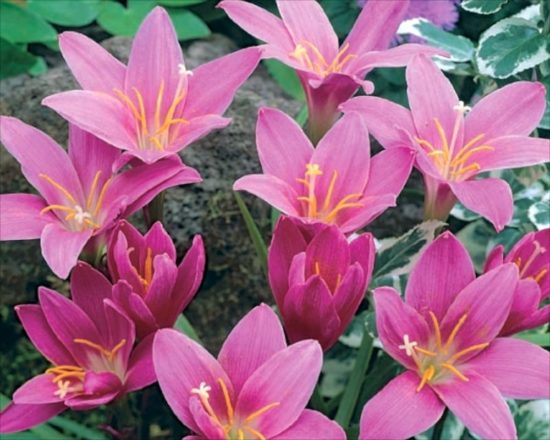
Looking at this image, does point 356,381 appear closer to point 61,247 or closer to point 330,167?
point 330,167

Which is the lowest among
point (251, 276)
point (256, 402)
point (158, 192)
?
point (251, 276)

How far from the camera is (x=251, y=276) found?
126 centimetres

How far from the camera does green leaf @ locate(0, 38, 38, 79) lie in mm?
1275

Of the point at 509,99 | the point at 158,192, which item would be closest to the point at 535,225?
the point at 509,99

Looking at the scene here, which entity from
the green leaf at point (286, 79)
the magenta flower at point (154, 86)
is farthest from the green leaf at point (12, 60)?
the magenta flower at point (154, 86)

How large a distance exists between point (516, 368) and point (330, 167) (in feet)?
0.74

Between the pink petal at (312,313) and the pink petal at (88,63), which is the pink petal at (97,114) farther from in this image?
the pink petal at (312,313)

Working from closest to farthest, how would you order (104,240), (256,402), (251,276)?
(256,402) < (104,240) < (251,276)

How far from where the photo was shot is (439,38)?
3.91 feet

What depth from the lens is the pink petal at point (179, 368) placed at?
71 centimetres

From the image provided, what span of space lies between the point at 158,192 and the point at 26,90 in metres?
0.54

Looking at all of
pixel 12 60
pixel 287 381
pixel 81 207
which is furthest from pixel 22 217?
pixel 12 60

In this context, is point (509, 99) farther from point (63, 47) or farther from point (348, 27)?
point (348, 27)

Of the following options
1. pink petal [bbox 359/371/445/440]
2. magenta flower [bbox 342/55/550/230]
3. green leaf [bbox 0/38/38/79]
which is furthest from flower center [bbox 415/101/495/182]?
green leaf [bbox 0/38/38/79]
